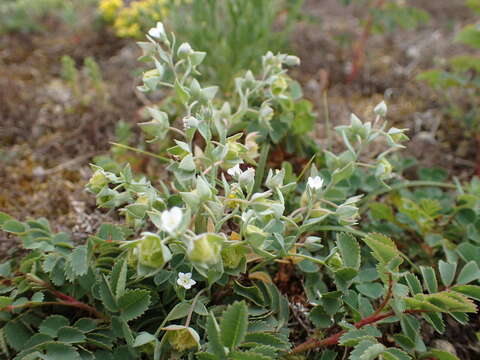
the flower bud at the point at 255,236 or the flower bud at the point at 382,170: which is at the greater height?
the flower bud at the point at 255,236

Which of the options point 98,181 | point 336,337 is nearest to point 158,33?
point 98,181

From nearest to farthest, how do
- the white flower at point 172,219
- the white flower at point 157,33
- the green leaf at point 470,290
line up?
the white flower at point 172,219 → the green leaf at point 470,290 → the white flower at point 157,33

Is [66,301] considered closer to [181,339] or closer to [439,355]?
[181,339]

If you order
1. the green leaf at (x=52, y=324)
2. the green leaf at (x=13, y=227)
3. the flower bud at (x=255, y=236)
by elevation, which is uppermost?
the flower bud at (x=255, y=236)

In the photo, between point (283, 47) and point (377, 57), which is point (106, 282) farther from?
point (377, 57)

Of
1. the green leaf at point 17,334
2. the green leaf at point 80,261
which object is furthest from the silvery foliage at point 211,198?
the green leaf at point 17,334

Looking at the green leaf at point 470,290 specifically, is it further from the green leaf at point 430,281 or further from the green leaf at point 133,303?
the green leaf at point 133,303
